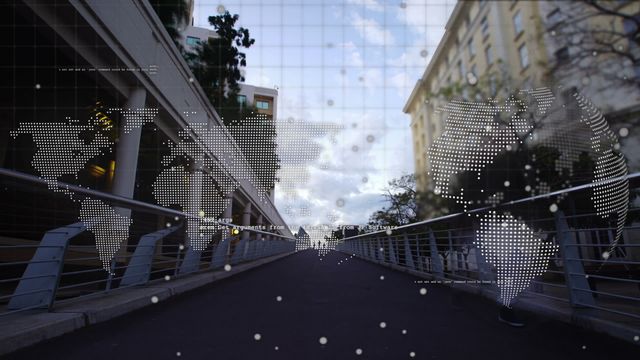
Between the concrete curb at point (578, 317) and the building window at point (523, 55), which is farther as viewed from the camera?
the concrete curb at point (578, 317)

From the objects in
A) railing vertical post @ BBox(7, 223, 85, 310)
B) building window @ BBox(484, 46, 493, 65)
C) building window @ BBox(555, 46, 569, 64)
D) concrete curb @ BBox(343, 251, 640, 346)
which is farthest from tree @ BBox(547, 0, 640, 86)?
railing vertical post @ BBox(7, 223, 85, 310)

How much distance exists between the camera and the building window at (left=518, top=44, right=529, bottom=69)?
178cm

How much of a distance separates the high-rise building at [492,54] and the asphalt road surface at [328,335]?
40.2 inches

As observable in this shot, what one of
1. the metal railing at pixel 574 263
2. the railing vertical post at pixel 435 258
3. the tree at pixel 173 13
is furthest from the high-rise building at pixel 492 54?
the tree at pixel 173 13

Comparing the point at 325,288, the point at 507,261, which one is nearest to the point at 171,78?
the point at 325,288

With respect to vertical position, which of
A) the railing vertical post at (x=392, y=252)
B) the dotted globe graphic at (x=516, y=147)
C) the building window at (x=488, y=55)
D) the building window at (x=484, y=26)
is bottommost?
the railing vertical post at (x=392, y=252)

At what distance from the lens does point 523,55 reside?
5.92 ft

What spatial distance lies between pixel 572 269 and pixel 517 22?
179 centimetres

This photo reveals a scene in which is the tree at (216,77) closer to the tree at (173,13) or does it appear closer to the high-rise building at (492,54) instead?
the tree at (173,13)

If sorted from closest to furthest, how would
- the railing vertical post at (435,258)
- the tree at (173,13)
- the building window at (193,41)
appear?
1. the railing vertical post at (435,258)
2. the tree at (173,13)
3. the building window at (193,41)

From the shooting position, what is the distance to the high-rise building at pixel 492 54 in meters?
1.73

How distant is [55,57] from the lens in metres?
6.74

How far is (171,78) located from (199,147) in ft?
8.22

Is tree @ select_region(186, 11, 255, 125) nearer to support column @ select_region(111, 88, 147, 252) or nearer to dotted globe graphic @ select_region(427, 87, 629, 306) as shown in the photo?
support column @ select_region(111, 88, 147, 252)
